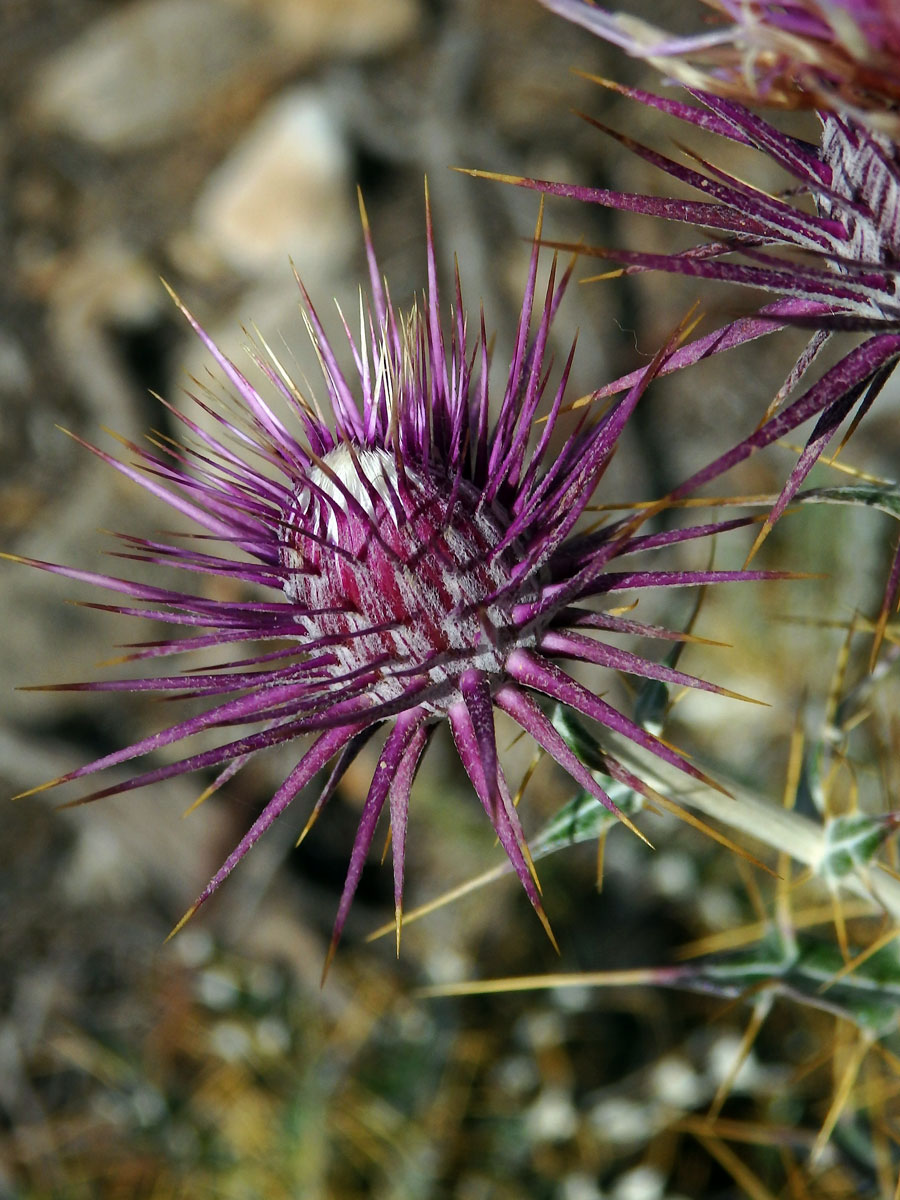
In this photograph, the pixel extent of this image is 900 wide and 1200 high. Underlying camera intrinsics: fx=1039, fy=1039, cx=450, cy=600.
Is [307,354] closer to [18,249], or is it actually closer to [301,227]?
[301,227]

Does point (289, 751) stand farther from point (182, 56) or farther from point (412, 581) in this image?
point (182, 56)

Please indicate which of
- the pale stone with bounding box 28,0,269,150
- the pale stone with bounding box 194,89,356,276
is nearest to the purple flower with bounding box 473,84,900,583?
the pale stone with bounding box 194,89,356,276

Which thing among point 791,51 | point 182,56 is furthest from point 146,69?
point 791,51

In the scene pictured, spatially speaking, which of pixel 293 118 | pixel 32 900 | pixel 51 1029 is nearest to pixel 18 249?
pixel 293 118

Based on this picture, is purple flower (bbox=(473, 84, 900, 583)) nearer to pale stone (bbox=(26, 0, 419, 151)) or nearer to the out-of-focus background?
the out-of-focus background

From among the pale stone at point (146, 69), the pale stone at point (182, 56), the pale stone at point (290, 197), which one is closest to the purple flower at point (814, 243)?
the pale stone at point (290, 197)

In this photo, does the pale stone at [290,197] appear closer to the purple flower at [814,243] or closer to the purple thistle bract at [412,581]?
the purple thistle bract at [412,581]
